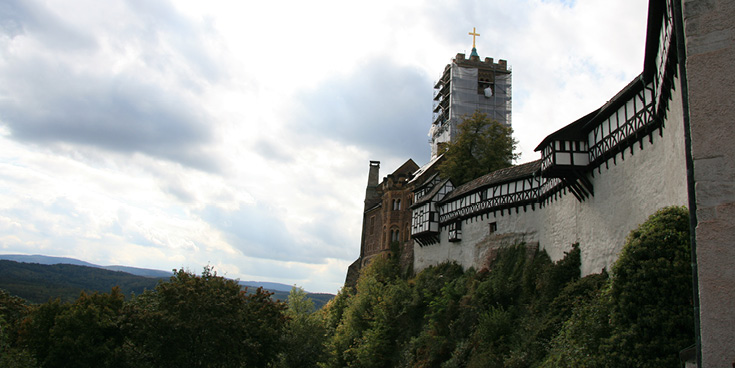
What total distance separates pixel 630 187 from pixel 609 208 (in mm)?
1969

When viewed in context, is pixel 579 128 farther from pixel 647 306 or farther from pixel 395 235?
pixel 395 235

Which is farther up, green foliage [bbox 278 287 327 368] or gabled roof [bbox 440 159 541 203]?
gabled roof [bbox 440 159 541 203]

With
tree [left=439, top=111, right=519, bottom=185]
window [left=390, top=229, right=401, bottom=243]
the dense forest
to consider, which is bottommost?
the dense forest

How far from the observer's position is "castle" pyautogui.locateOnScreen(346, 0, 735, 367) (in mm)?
6057

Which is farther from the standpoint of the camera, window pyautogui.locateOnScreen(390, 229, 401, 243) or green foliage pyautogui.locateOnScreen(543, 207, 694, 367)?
window pyautogui.locateOnScreen(390, 229, 401, 243)

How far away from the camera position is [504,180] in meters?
31.8

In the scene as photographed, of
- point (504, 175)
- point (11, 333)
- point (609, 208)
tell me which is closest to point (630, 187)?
point (609, 208)

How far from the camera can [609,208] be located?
2123cm

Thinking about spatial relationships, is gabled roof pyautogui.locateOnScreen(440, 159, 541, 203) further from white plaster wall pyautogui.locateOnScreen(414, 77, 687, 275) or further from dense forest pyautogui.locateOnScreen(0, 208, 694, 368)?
dense forest pyautogui.locateOnScreen(0, 208, 694, 368)

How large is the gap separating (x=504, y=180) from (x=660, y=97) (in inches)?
636

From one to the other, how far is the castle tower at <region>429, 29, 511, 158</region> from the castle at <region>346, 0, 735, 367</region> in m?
14.2

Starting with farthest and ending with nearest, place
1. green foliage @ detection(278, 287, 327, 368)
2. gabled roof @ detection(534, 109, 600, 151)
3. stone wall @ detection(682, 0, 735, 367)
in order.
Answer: green foliage @ detection(278, 287, 327, 368) < gabled roof @ detection(534, 109, 600, 151) < stone wall @ detection(682, 0, 735, 367)

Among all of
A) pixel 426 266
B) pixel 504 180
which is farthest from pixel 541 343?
pixel 426 266

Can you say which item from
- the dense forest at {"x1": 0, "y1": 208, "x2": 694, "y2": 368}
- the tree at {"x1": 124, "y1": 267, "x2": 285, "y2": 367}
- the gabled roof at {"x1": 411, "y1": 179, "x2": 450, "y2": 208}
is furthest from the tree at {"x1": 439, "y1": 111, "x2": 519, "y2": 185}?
the tree at {"x1": 124, "y1": 267, "x2": 285, "y2": 367}
